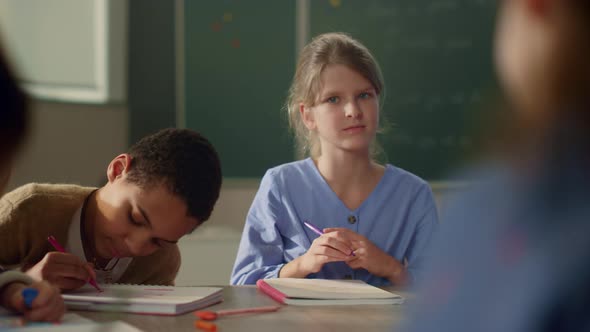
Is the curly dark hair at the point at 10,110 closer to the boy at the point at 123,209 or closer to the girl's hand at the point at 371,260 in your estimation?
the boy at the point at 123,209

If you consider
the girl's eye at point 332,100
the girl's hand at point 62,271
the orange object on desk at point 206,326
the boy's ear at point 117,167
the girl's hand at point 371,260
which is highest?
the girl's eye at point 332,100

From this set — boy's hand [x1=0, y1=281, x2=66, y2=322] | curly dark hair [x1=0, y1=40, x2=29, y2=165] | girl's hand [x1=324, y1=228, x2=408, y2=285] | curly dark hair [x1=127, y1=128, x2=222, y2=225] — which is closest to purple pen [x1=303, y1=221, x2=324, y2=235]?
girl's hand [x1=324, y1=228, x2=408, y2=285]

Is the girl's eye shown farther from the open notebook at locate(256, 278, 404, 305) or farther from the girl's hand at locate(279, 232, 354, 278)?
the open notebook at locate(256, 278, 404, 305)

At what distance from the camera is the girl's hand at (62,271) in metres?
1.23

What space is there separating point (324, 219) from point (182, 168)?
0.58 meters

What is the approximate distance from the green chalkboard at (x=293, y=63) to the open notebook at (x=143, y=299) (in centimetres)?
185

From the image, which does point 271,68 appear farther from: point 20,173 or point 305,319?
point 305,319

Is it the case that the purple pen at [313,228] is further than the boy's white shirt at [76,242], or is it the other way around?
the purple pen at [313,228]

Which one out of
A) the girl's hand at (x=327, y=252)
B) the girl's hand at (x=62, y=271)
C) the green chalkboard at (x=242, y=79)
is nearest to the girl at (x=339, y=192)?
the girl's hand at (x=327, y=252)

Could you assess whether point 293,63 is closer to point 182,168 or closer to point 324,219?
point 324,219

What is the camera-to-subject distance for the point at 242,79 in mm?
3156

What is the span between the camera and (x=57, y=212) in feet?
5.04

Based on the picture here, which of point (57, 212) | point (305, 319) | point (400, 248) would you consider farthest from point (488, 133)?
point (400, 248)

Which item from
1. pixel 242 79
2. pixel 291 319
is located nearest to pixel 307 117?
pixel 291 319
